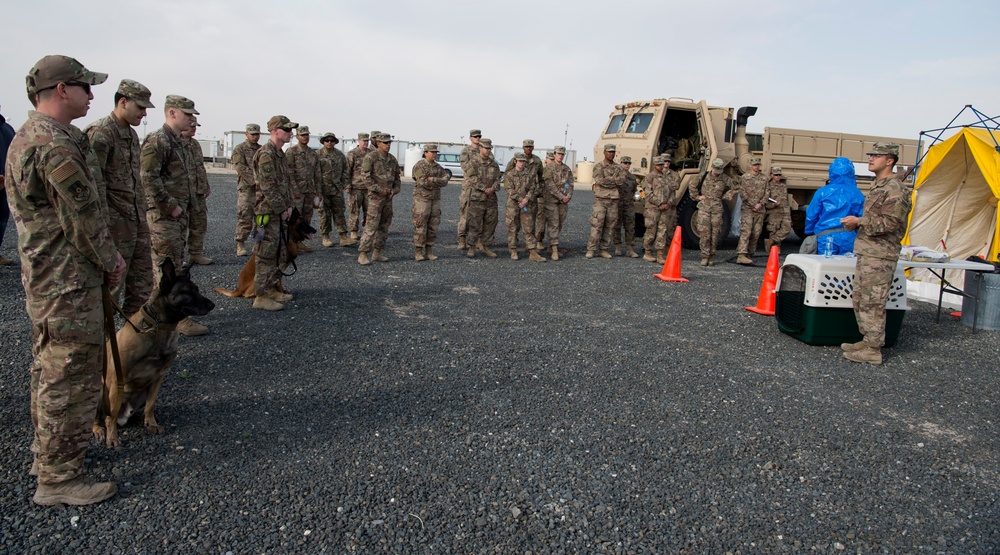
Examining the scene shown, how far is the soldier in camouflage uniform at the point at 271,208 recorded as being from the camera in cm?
587

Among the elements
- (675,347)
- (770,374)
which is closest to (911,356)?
(770,374)

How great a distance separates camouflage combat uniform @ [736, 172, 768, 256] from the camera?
10.5 metres

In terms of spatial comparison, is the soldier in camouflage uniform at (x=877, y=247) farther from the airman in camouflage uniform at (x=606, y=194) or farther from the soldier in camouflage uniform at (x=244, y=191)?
the soldier in camouflage uniform at (x=244, y=191)

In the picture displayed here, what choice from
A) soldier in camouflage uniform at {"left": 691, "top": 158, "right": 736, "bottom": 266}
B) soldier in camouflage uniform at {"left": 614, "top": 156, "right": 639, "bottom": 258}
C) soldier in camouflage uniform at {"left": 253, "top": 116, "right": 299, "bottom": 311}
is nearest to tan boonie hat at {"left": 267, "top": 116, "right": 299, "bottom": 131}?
soldier in camouflage uniform at {"left": 253, "top": 116, "right": 299, "bottom": 311}

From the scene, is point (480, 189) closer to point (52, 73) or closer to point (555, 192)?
point (555, 192)

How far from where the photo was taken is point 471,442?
347 cm

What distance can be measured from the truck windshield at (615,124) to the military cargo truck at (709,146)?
0.05 metres

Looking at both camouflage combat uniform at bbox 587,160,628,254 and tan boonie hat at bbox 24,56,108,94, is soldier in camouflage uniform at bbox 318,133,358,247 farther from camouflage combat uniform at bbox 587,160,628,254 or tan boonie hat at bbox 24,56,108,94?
tan boonie hat at bbox 24,56,108,94

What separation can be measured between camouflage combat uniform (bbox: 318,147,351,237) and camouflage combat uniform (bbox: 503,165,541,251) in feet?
9.02

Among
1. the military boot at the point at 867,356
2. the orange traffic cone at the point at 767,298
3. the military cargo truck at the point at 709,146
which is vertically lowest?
the military boot at the point at 867,356

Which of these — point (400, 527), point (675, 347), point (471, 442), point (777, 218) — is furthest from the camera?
point (777, 218)

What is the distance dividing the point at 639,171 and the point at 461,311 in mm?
6306

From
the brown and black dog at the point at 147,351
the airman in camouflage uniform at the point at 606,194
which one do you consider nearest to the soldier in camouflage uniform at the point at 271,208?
the brown and black dog at the point at 147,351

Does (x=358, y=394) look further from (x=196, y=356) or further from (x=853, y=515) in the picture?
(x=853, y=515)
